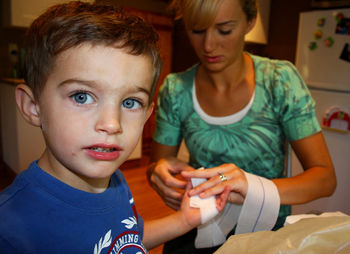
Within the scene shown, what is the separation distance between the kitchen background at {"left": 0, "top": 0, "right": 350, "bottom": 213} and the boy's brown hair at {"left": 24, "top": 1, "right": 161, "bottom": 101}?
2.14 metres

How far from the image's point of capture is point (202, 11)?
934mm

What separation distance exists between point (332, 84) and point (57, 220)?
222cm

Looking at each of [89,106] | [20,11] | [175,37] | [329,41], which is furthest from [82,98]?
[175,37]

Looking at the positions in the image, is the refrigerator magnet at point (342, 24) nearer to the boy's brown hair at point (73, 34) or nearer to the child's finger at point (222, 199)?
the child's finger at point (222, 199)

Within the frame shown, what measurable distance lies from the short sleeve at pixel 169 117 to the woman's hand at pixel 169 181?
0.16m

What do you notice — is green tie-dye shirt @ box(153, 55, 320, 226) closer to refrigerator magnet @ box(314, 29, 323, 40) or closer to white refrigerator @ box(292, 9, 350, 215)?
white refrigerator @ box(292, 9, 350, 215)

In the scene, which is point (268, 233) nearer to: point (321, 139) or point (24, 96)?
point (24, 96)

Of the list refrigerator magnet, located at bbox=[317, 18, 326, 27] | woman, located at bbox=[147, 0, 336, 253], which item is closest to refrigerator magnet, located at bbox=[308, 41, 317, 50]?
refrigerator magnet, located at bbox=[317, 18, 326, 27]

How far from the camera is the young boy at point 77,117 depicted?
479mm

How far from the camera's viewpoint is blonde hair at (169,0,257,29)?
0.93 meters

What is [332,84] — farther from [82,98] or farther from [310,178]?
[82,98]

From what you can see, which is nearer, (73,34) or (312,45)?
(73,34)

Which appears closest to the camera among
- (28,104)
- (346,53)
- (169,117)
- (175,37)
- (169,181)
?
(28,104)

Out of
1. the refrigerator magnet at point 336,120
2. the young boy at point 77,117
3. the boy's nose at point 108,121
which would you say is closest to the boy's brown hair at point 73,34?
the young boy at point 77,117
